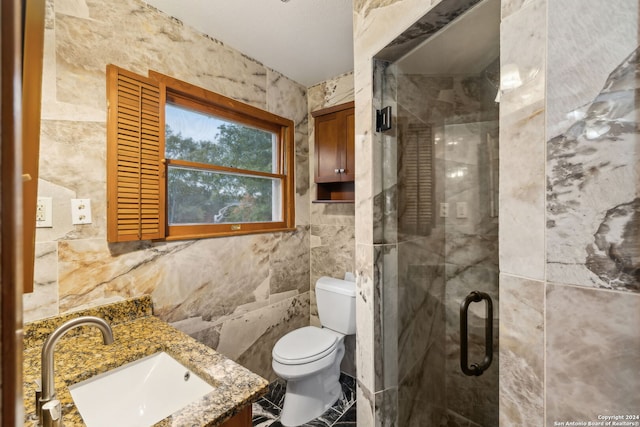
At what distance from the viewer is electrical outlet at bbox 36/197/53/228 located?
44.2 inches

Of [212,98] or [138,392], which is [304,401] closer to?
[138,392]

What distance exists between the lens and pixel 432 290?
1.28 m

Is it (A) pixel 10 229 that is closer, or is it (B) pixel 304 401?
(A) pixel 10 229

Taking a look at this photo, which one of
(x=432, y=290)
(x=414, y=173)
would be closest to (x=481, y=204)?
(x=414, y=173)

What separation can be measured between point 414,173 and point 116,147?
1.47 m

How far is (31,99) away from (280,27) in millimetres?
1550

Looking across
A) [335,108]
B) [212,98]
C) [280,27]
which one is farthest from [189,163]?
[335,108]

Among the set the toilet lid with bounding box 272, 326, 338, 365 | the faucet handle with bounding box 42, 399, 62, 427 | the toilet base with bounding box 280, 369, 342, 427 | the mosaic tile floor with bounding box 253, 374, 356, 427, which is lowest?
the mosaic tile floor with bounding box 253, 374, 356, 427

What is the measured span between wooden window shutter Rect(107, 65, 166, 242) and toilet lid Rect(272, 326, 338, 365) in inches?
40.7

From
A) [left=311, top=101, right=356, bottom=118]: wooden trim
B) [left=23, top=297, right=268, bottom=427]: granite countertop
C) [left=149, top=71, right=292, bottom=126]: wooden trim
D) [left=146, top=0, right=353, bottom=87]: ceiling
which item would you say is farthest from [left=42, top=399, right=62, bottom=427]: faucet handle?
[left=311, top=101, right=356, bottom=118]: wooden trim

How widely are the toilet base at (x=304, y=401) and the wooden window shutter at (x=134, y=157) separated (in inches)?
50.9

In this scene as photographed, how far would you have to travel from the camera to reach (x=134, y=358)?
1.07 meters

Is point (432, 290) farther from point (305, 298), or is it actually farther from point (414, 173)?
point (305, 298)

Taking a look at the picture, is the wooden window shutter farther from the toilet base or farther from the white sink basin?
the toilet base
